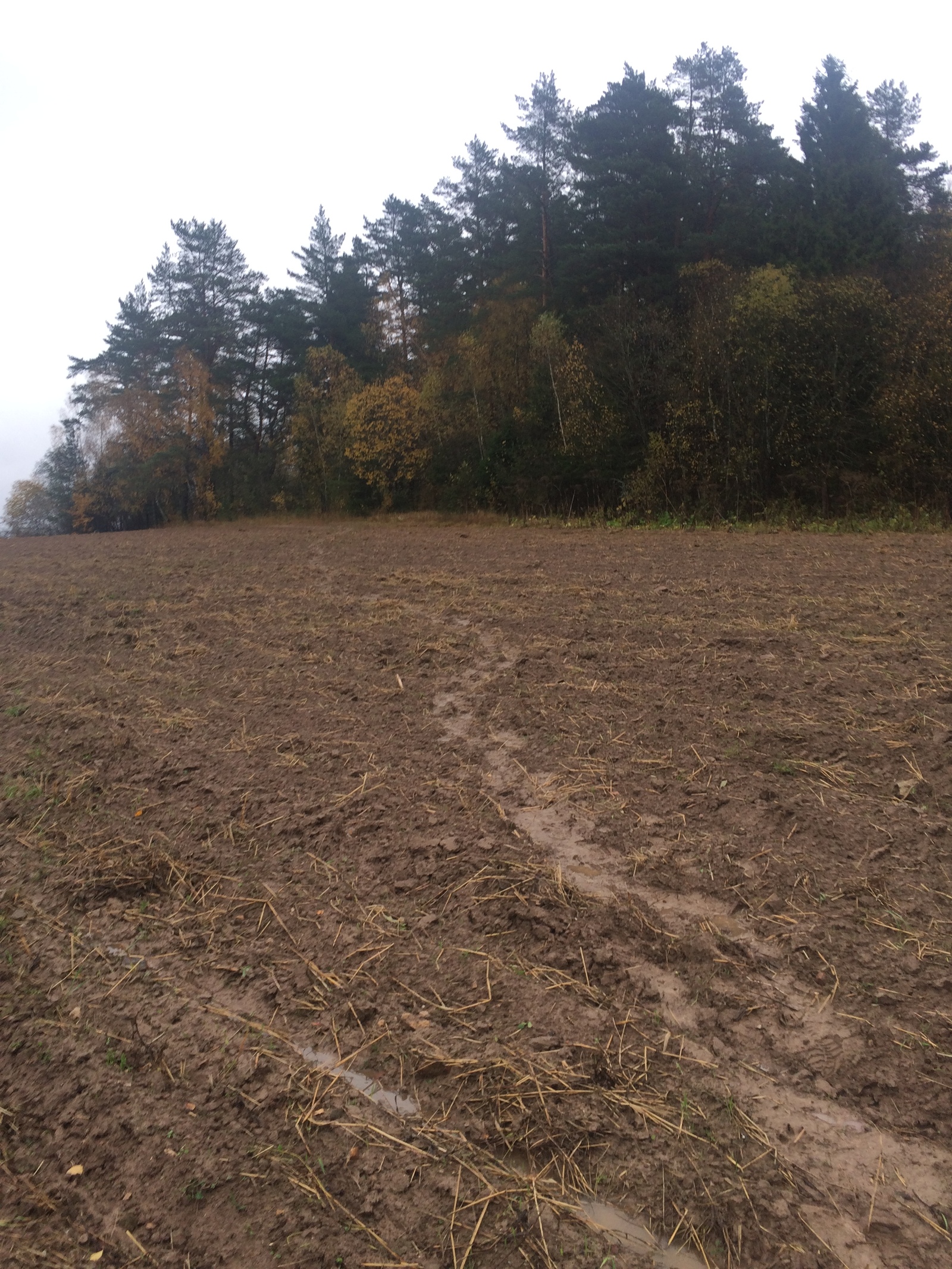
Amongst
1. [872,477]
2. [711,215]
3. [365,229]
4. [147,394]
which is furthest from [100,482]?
[872,477]

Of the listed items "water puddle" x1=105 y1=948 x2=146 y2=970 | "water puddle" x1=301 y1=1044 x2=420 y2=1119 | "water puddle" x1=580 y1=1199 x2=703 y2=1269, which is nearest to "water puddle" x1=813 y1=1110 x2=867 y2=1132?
"water puddle" x1=580 y1=1199 x2=703 y2=1269

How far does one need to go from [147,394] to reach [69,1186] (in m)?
44.4

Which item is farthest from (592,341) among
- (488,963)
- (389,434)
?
(488,963)

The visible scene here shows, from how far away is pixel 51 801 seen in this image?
436 cm

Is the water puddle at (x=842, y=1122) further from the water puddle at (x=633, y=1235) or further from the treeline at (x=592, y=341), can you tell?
the treeline at (x=592, y=341)

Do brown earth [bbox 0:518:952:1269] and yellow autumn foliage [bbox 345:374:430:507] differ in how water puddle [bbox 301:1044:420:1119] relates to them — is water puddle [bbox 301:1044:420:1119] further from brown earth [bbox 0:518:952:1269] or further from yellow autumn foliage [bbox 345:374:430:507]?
yellow autumn foliage [bbox 345:374:430:507]

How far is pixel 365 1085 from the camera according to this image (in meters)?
2.35

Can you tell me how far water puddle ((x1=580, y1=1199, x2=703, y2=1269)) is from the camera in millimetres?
1817

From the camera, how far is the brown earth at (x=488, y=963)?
6.43ft

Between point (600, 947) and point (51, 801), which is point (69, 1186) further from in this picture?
point (51, 801)

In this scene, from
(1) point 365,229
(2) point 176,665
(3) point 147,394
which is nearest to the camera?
(2) point 176,665

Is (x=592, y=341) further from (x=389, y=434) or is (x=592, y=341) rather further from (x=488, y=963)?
(x=488, y=963)

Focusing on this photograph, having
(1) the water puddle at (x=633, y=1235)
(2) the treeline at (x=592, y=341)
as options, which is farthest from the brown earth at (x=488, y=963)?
(2) the treeline at (x=592, y=341)

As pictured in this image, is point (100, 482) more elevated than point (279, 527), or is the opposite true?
point (100, 482)
